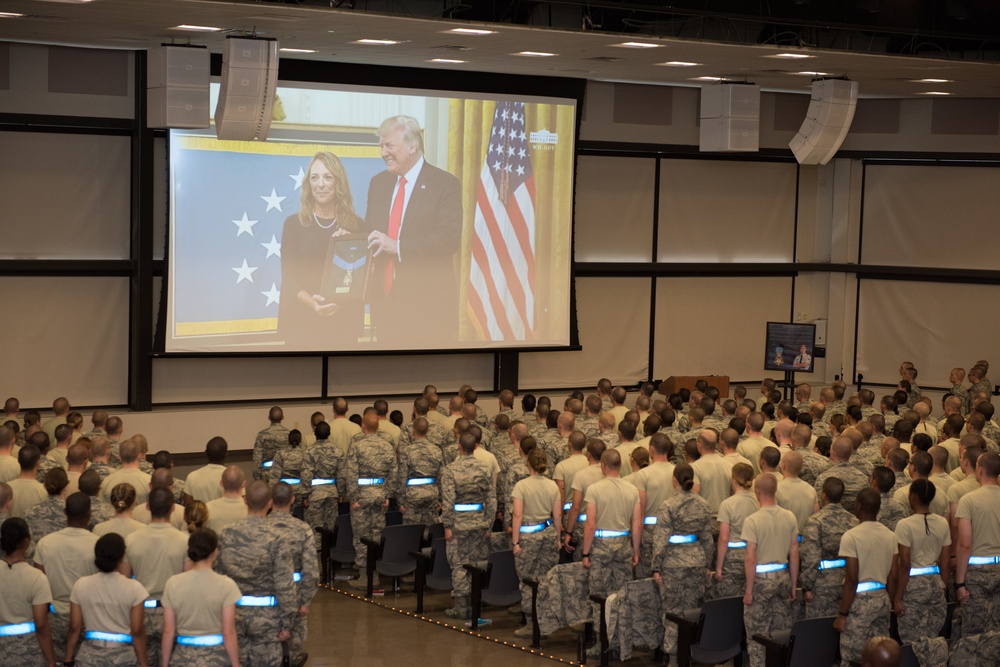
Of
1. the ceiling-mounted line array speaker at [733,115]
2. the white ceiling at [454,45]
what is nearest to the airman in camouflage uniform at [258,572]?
the white ceiling at [454,45]

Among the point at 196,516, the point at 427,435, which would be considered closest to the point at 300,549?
the point at 196,516

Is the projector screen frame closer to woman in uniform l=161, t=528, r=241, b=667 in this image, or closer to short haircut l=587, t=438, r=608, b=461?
short haircut l=587, t=438, r=608, b=461

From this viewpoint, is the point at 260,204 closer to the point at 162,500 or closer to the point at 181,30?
the point at 181,30

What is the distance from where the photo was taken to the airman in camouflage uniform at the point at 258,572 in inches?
248

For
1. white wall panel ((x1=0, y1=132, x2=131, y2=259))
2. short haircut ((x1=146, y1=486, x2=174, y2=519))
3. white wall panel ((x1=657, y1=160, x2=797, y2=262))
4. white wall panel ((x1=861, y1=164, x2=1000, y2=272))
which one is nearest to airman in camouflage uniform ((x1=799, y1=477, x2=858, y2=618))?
short haircut ((x1=146, y1=486, x2=174, y2=519))

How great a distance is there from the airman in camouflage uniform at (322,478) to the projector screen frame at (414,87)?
4.12 metres

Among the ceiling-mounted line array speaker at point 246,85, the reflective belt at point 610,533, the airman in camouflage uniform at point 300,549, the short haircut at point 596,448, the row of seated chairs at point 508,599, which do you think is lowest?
the row of seated chairs at point 508,599

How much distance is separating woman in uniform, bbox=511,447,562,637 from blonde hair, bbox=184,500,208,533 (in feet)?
8.19

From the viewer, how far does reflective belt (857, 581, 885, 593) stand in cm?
702

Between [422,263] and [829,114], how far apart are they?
513 centimetres

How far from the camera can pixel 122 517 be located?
21.1 ft

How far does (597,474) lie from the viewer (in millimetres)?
8297

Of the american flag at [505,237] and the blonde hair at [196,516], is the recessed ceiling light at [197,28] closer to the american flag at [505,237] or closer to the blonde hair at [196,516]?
the american flag at [505,237]

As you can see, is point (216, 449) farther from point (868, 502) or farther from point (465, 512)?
point (868, 502)
